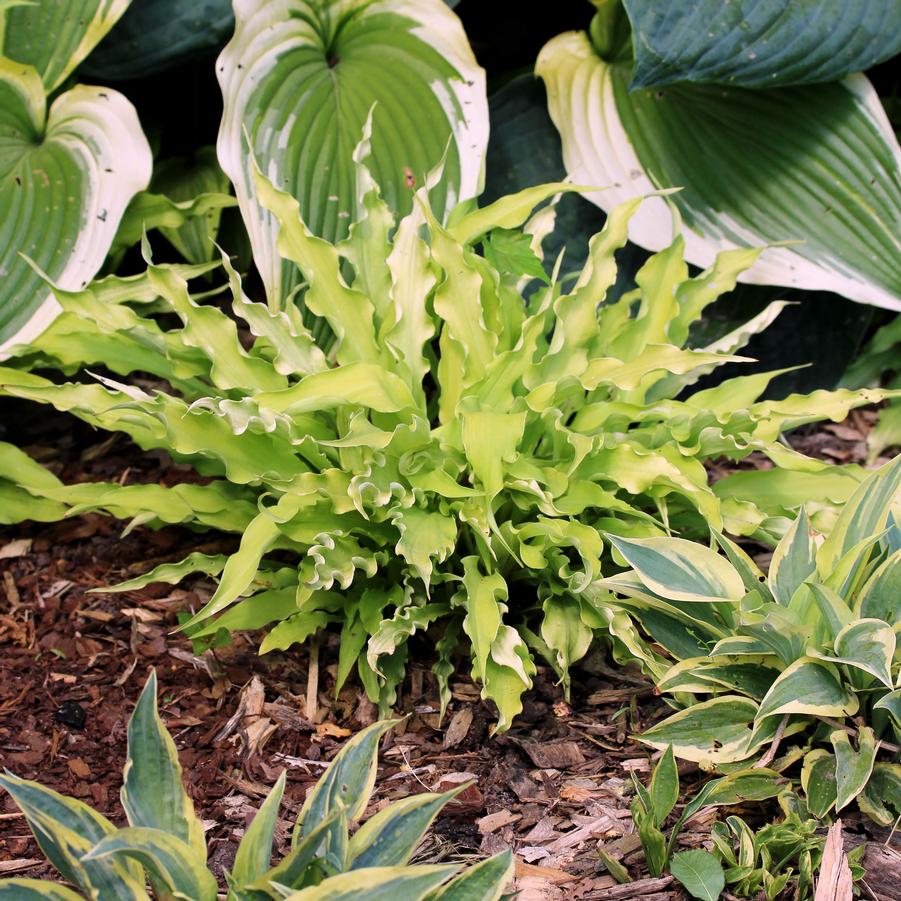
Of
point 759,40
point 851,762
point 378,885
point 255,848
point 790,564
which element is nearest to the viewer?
point 378,885

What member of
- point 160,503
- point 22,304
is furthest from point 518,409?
point 22,304

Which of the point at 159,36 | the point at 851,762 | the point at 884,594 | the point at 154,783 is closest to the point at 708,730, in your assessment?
the point at 851,762

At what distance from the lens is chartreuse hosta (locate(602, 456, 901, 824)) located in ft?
4.77

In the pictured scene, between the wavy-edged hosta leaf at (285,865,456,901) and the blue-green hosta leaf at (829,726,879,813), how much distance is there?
62 cm

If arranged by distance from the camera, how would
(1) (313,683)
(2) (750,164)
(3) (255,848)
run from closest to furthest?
1. (3) (255,848)
2. (1) (313,683)
3. (2) (750,164)

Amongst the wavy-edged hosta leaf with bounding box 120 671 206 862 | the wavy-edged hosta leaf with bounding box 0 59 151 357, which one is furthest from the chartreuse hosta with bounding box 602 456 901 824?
the wavy-edged hosta leaf with bounding box 0 59 151 357

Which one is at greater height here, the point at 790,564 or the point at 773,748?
the point at 790,564

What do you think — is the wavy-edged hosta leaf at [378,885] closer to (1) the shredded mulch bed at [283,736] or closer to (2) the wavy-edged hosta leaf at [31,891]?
(2) the wavy-edged hosta leaf at [31,891]

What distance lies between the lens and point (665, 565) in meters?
1.55

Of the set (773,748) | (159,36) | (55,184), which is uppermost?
(159,36)

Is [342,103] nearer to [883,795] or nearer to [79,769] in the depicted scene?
[79,769]

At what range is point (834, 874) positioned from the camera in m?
1.35

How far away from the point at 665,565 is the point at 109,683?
3.25 feet

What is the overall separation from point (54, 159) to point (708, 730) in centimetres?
165
